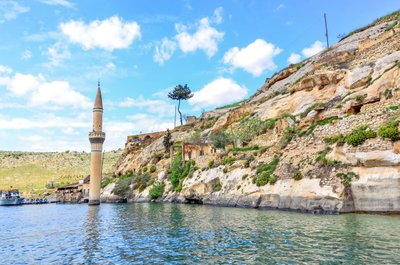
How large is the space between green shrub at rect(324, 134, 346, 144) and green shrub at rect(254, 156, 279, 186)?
19.6ft

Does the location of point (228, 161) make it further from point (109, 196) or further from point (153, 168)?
point (109, 196)

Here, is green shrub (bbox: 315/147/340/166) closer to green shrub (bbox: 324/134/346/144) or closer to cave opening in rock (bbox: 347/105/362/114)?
green shrub (bbox: 324/134/346/144)

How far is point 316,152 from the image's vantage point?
97.0ft

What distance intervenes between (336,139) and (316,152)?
2.12 meters

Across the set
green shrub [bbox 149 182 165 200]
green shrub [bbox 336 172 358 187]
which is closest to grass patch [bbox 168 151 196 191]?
green shrub [bbox 149 182 165 200]

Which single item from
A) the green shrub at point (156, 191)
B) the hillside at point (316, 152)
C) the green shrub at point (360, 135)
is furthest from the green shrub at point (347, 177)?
the green shrub at point (156, 191)

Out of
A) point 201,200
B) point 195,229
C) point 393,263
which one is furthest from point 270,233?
point 201,200

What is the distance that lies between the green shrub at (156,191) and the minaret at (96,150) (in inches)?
381

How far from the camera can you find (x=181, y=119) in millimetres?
99500

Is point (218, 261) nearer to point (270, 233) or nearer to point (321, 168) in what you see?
point (270, 233)

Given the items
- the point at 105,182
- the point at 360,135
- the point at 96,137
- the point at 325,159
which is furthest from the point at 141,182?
the point at 360,135

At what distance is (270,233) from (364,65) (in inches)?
1128

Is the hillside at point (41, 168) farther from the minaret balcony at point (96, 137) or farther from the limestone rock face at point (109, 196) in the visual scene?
the minaret balcony at point (96, 137)

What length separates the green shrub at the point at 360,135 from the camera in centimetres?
2480
